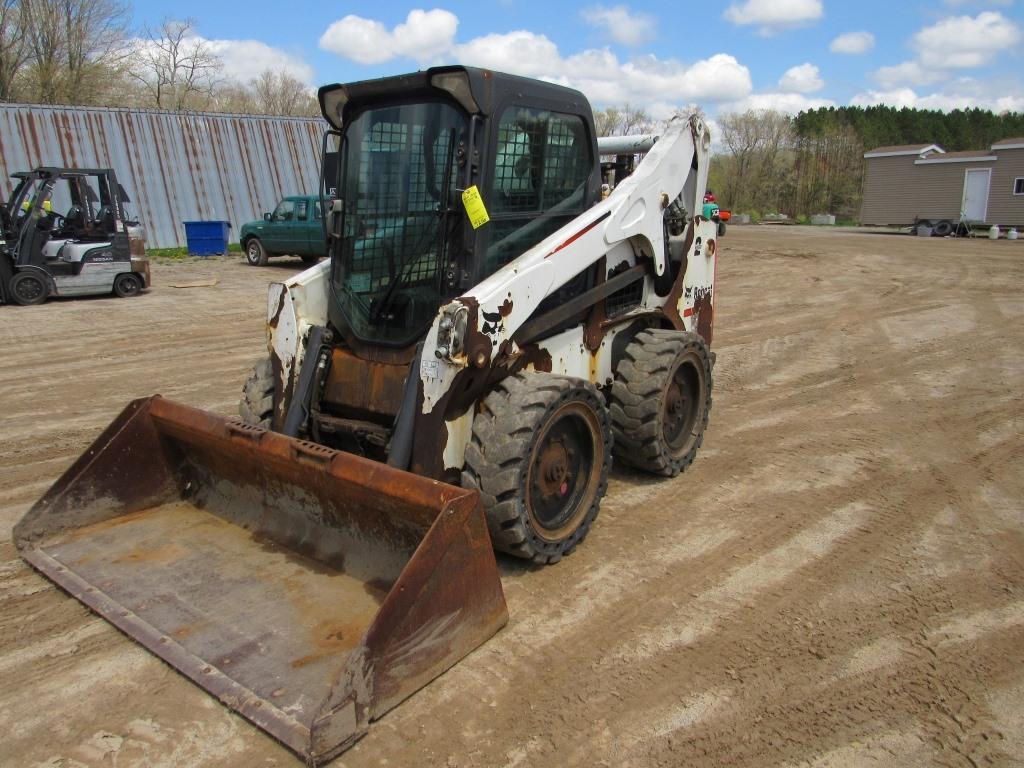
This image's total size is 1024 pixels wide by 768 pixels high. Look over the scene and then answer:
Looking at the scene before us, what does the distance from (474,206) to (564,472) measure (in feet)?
4.65

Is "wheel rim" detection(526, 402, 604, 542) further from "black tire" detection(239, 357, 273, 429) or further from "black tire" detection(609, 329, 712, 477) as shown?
"black tire" detection(239, 357, 273, 429)

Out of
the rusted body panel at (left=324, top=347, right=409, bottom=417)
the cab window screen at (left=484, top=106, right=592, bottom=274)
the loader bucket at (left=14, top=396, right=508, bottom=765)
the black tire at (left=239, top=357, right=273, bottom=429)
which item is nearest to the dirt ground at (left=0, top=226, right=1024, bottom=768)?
the loader bucket at (left=14, top=396, right=508, bottom=765)

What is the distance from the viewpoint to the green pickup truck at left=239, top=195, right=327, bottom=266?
1827 cm

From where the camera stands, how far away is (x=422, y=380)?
3.70 metres

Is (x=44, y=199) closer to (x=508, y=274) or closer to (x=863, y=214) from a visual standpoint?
(x=508, y=274)

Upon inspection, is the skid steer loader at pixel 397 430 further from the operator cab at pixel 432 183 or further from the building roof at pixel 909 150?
the building roof at pixel 909 150

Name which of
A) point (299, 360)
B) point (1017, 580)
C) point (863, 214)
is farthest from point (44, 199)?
point (863, 214)

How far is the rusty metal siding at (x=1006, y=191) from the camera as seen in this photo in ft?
95.2

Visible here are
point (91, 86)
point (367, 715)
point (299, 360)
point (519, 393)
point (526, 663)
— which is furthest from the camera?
point (91, 86)

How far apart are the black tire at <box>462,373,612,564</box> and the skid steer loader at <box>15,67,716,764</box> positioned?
14mm

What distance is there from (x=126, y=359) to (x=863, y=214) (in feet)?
109

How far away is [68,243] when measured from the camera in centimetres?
1349

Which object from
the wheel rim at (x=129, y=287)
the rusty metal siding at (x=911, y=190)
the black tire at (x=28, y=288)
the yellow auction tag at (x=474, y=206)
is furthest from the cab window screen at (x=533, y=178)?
the rusty metal siding at (x=911, y=190)

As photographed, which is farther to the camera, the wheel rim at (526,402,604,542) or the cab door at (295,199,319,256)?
the cab door at (295,199,319,256)
